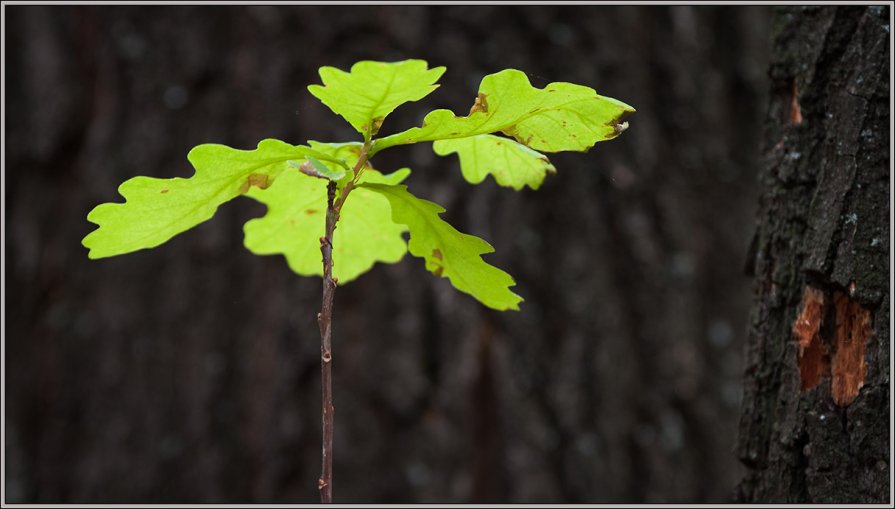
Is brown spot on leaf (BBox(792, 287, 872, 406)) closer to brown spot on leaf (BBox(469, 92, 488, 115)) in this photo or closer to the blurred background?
brown spot on leaf (BBox(469, 92, 488, 115))

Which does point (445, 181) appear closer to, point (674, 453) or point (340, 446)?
point (340, 446)

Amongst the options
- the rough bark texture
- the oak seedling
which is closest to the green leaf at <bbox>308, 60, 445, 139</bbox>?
the oak seedling

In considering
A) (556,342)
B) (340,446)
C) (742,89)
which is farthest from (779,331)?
(742,89)

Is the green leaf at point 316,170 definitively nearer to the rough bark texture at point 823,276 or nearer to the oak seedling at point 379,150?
the oak seedling at point 379,150

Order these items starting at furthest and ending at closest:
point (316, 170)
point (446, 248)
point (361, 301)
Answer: point (361, 301) < point (446, 248) < point (316, 170)

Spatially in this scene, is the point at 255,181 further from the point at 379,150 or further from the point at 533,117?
the point at 533,117

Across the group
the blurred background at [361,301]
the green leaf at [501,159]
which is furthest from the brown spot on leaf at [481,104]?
the blurred background at [361,301]

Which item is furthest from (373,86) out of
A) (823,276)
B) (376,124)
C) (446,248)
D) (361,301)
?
(361,301)
